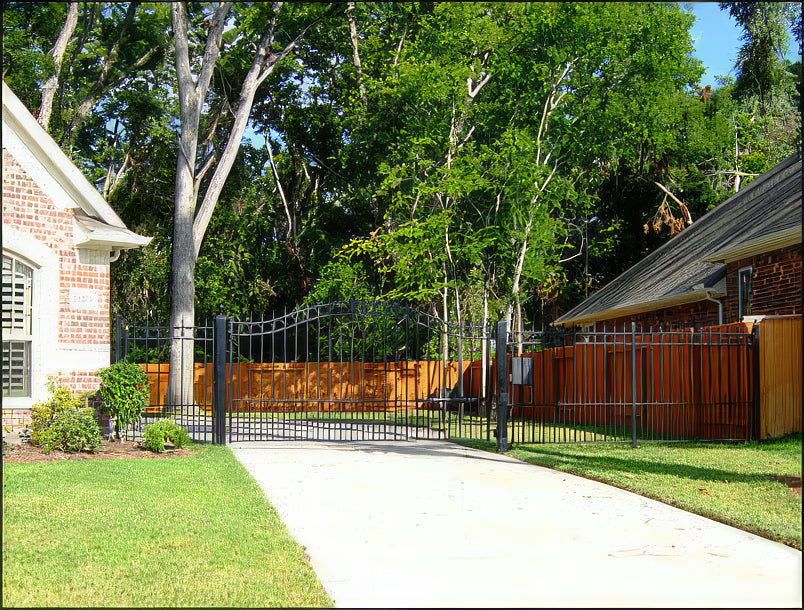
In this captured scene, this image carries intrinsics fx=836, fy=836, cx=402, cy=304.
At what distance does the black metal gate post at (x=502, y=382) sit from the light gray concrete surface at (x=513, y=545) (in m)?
2.43

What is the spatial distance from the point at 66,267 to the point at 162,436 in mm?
3258

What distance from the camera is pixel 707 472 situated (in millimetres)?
11195

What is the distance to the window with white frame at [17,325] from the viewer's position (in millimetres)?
13312

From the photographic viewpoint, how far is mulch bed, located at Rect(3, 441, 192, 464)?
40.3 feet

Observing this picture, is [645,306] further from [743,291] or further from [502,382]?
[502,382]

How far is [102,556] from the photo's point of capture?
652cm

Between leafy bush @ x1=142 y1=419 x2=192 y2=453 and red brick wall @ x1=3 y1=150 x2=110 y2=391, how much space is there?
1431 mm

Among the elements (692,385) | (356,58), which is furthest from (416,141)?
(692,385)

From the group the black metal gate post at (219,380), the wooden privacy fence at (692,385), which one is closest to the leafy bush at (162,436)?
the black metal gate post at (219,380)

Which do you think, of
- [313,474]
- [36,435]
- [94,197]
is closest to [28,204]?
[94,197]

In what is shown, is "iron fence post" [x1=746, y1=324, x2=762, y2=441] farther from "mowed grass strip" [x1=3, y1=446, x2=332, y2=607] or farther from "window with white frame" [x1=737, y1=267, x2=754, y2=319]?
"mowed grass strip" [x1=3, y1=446, x2=332, y2=607]

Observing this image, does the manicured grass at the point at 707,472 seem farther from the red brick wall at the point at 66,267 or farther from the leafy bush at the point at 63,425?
the red brick wall at the point at 66,267

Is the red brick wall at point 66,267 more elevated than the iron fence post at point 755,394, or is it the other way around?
the red brick wall at point 66,267

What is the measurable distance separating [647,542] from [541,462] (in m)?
5.38
